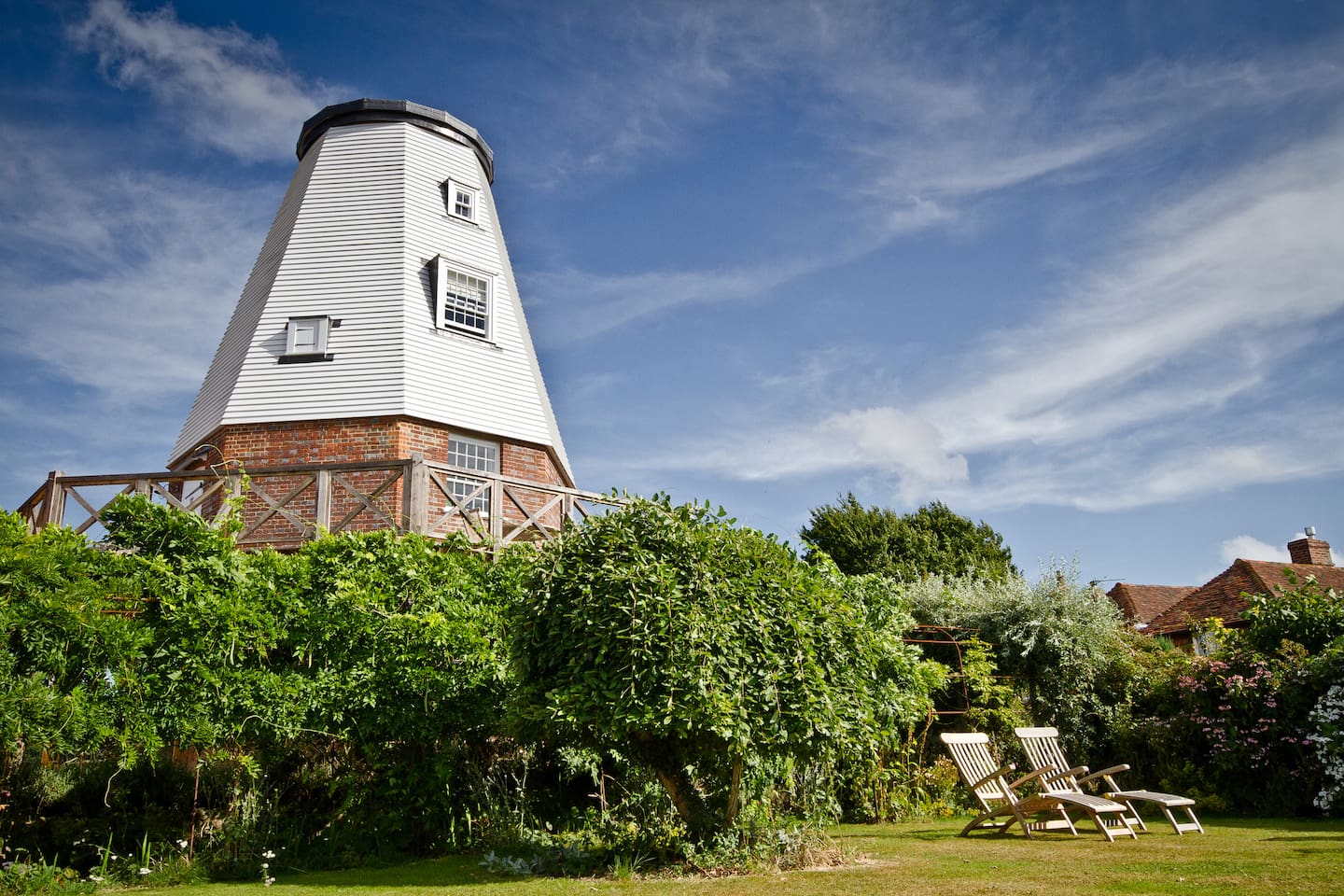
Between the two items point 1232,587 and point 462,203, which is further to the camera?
point 1232,587

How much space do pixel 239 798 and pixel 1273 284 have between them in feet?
39.8

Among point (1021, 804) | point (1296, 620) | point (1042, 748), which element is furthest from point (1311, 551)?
point (1021, 804)

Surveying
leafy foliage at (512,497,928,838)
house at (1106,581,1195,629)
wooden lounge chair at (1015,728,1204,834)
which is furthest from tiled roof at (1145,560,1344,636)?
leafy foliage at (512,497,928,838)

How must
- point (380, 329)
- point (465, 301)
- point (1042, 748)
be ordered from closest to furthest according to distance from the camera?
point (1042, 748) < point (380, 329) < point (465, 301)

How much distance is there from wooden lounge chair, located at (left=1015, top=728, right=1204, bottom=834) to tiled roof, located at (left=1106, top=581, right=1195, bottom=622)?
21.1 m

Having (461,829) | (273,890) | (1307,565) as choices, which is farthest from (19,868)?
(1307,565)

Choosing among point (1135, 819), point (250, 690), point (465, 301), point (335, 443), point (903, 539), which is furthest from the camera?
point (903, 539)

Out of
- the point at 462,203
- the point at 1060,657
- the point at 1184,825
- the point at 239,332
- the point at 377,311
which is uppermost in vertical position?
the point at 462,203

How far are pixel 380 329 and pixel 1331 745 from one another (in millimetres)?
14893

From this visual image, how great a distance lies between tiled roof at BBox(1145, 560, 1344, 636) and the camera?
978 inches

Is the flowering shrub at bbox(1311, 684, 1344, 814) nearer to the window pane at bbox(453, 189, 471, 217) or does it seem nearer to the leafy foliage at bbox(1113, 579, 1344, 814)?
the leafy foliage at bbox(1113, 579, 1344, 814)

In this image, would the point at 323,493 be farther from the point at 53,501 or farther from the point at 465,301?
the point at 465,301

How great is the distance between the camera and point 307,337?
15.9 metres

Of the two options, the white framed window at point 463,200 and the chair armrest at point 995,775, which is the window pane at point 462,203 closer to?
the white framed window at point 463,200
